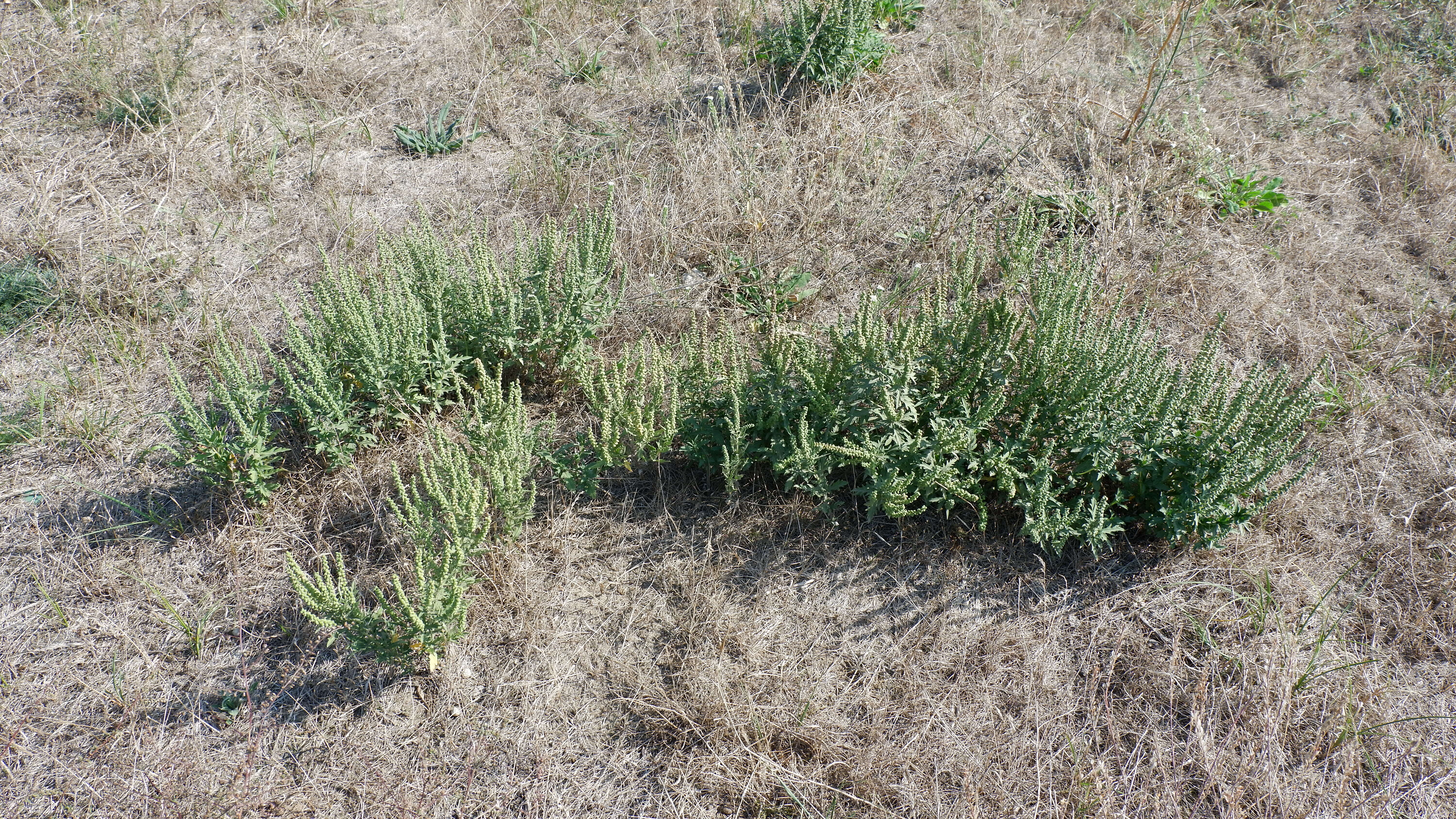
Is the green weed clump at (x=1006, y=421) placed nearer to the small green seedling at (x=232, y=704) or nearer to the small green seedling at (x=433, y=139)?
the small green seedling at (x=232, y=704)

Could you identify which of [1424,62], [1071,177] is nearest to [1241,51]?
[1424,62]

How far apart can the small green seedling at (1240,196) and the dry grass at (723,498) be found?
3.9 inches

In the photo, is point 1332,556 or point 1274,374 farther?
point 1274,374

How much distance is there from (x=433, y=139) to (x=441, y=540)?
2663mm

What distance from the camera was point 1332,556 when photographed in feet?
9.62

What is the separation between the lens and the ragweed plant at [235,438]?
2.78 m

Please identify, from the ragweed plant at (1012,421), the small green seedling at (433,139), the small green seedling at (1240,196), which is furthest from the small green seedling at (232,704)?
the small green seedling at (1240,196)

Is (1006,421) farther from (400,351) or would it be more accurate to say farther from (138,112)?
(138,112)

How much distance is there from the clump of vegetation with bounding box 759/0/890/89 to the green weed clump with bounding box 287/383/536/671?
2701 mm

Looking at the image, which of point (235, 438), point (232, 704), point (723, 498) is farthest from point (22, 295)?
point (723, 498)

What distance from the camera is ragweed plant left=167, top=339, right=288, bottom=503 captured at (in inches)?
109

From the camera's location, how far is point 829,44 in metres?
4.54

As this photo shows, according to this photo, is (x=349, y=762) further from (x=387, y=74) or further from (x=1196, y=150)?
(x=1196, y=150)

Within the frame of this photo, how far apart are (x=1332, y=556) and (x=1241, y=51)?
143 inches
